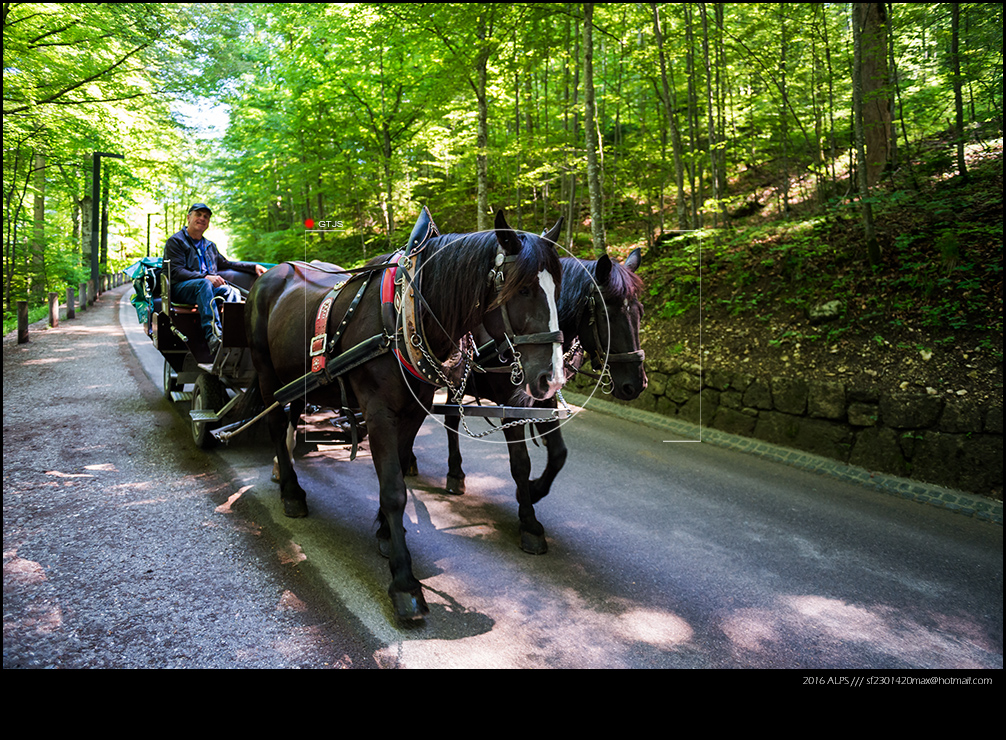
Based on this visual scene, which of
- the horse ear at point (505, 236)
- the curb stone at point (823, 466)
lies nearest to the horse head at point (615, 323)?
the curb stone at point (823, 466)

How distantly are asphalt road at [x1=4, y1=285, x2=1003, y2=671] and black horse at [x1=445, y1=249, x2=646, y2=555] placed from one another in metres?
0.40

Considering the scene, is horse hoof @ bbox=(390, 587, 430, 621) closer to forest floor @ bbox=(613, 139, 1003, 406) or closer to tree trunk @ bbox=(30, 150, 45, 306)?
forest floor @ bbox=(613, 139, 1003, 406)

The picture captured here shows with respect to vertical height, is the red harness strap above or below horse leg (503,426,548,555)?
above

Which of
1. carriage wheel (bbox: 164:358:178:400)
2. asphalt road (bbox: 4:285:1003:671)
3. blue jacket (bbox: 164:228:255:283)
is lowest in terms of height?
asphalt road (bbox: 4:285:1003:671)

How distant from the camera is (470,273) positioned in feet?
9.34

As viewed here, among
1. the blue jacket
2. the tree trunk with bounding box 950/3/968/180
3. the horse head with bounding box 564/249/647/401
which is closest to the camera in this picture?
the horse head with bounding box 564/249/647/401

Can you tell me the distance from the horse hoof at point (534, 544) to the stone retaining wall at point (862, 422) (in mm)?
2698

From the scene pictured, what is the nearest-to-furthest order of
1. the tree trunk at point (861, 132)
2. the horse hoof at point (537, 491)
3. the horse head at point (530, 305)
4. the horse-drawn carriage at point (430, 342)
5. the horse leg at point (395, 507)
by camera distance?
the horse head at point (530, 305), the horse-drawn carriage at point (430, 342), the horse leg at point (395, 507), the horse hoof at point (537, 491), the tree trunk at point (861, 132)

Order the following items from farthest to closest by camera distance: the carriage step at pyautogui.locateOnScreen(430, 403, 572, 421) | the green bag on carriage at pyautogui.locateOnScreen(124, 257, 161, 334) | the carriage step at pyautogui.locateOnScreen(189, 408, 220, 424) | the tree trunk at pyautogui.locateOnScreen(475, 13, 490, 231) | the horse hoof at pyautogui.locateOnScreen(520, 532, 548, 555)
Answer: the green bag on carriage at pyautogui.locateOnScreen(124, 257, 161, 334) → the carriage step at pyautogui.locateOnScreen(189, 408, 220, 424) → the tree trunk at pyautogui.locateOnScreen(475, 13, 490, 231) → the horse hoof at pyautogui.locateOnScreen(520, 532, 548, 555) → the carriage step at pyautogui.locateOnScreen(430, 403, 572, 421)

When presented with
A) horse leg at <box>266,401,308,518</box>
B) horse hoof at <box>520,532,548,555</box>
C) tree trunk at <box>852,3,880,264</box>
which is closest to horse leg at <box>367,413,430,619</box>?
horse hoof at <box>520,532,548,555</box>

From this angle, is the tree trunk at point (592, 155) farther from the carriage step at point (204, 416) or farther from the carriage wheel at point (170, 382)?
the carriage wheel at point (170, 382)

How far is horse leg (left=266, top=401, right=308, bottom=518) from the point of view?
4.16 m

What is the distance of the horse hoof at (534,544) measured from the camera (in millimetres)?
3777

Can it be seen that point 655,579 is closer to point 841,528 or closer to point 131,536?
point 841,528
